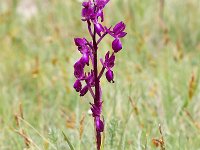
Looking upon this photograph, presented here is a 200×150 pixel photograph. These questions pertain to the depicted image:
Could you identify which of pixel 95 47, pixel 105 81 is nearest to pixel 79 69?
pixel 95 47

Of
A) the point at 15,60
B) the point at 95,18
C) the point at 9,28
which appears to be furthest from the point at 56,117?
the point at 9,28

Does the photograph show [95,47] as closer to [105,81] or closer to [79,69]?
[79,69]

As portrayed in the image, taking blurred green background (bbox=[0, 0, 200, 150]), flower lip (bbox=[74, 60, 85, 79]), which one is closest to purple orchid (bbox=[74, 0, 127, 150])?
flower lip (bbox=[74, 60, 85, 79])

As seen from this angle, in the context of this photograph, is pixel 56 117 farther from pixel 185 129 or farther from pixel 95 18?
pixel 95 18

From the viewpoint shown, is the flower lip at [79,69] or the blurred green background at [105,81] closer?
the flower lip at [79,69]

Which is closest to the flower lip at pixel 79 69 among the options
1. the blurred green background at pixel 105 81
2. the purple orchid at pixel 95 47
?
the purple orchid at pixel 95 47

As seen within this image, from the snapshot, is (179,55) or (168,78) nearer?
(168,78)

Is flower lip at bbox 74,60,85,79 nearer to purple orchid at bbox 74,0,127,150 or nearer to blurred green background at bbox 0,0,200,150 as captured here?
purple orchid at bbox 74,0,127,150

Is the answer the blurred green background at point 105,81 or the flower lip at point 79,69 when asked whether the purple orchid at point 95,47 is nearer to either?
the flower lip at point 79,69
